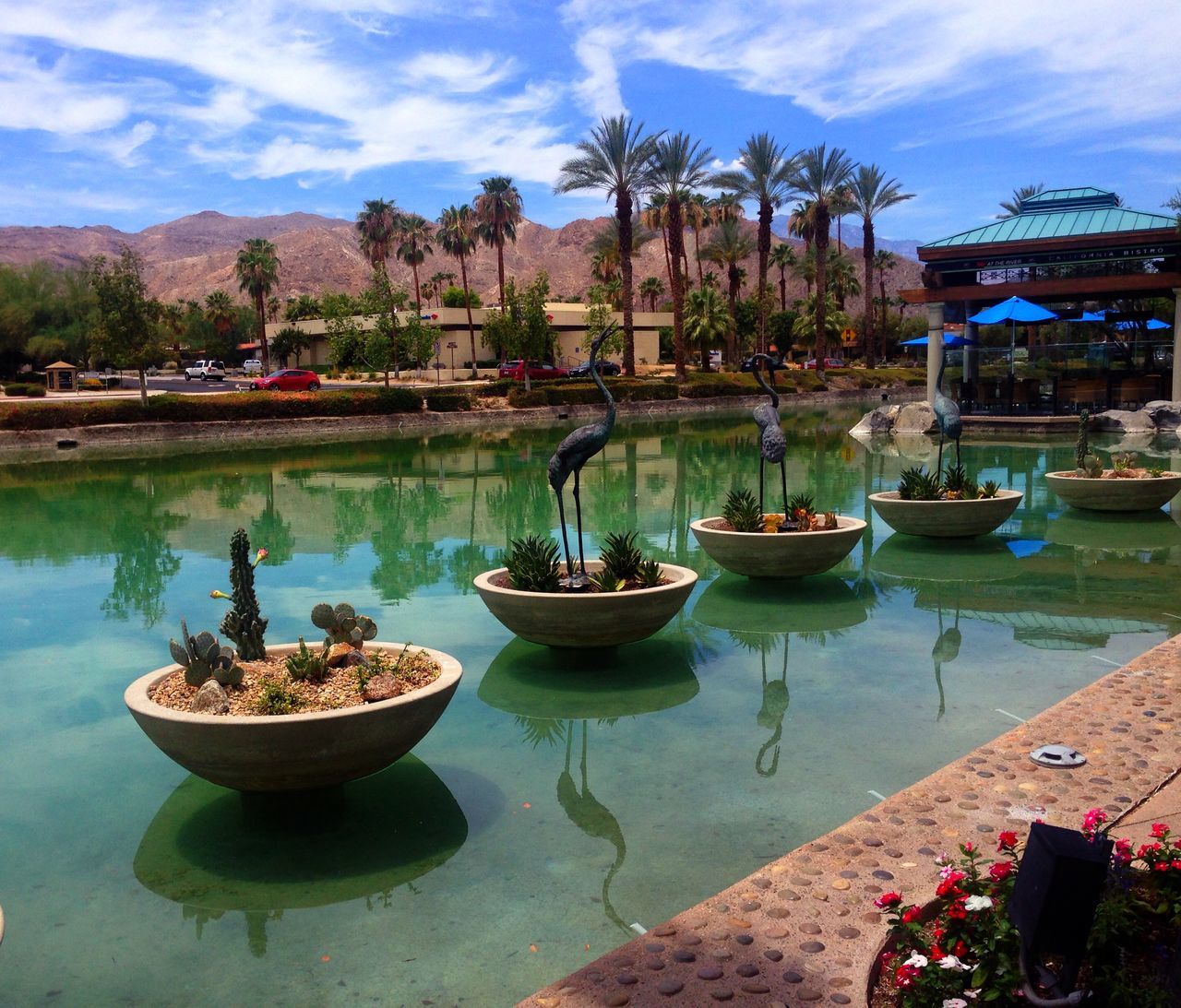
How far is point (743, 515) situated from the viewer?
11203mm

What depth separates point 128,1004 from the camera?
4387mm

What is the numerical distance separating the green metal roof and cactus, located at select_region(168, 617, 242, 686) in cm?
3201

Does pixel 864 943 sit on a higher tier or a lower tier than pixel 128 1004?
higher

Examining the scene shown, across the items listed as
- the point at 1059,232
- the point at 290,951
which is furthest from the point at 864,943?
the point at 1059,232

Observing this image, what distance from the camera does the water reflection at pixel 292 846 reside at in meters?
5.23

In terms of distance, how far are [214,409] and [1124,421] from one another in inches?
1130

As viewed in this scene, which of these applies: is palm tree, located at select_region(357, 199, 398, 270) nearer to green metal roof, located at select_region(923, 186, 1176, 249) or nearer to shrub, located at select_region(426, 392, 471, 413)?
shrub, located at select_region(426, 392, 471, 413)

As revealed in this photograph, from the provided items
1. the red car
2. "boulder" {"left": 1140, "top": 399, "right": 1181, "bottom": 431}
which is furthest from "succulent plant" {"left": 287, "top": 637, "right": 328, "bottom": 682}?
the red car

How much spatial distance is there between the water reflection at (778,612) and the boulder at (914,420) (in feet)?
76.3

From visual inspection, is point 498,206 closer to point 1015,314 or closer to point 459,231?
point 459,231

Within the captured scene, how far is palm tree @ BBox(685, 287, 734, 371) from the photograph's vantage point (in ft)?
213

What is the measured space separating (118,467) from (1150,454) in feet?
83.1

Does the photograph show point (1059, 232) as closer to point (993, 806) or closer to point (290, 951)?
point (993, 806)

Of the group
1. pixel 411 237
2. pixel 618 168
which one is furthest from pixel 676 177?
pixel 411 237
